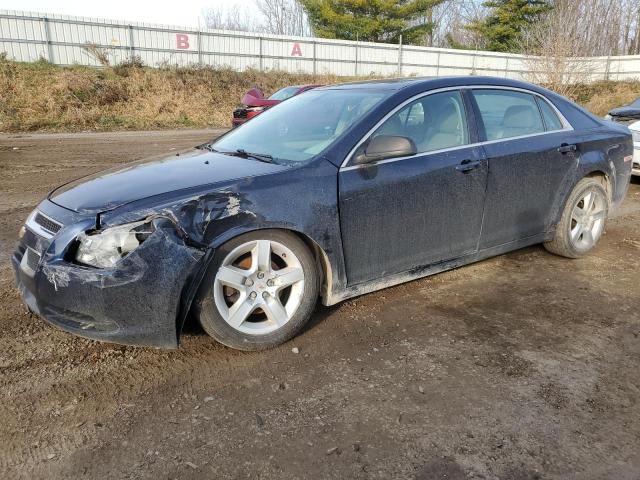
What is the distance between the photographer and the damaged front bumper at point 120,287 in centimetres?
276

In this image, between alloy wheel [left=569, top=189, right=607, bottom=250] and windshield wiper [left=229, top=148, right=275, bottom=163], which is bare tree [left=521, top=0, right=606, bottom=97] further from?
windshield wiper [left=229, top=148, right=275, bottom=163]

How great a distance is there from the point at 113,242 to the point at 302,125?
1.73 m

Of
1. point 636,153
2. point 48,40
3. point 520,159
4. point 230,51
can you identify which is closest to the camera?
point 520,159

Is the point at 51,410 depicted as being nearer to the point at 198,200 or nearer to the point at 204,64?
the point at 198,200

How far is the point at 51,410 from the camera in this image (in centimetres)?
264

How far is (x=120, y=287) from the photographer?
9.05 ft

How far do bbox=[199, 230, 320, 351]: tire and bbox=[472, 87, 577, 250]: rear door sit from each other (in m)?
1.63

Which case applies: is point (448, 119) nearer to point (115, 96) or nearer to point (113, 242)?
point (113, 242)

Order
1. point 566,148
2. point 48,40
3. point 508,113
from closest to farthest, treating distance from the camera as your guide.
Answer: point 508,113
point 566,148
point 48,40

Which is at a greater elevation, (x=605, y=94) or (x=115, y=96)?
(x=115, y=96)

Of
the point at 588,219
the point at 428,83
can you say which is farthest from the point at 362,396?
the point at 588,219

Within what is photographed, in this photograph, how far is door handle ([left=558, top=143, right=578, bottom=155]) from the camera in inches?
177

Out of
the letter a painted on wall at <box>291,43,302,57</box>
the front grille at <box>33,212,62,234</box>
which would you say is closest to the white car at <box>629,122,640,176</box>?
the front grille at <box>33,212,62,234</box>

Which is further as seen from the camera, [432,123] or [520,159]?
[520,159]
